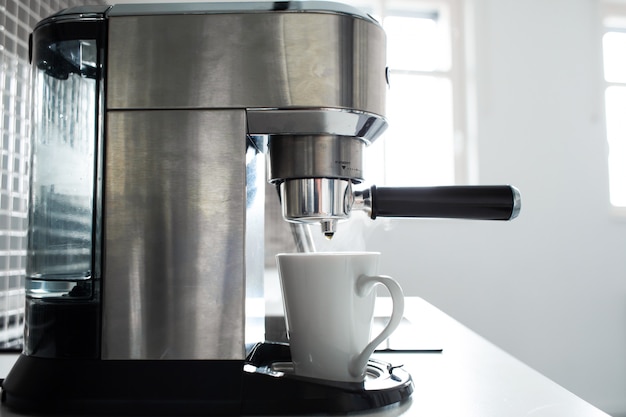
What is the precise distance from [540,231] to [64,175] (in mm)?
2266

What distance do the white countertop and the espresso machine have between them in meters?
0.03

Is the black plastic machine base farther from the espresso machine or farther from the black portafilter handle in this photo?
the black portafilter handle

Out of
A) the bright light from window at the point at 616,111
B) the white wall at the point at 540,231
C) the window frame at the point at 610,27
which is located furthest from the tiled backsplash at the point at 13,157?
the bright light from window at the point at 616,111

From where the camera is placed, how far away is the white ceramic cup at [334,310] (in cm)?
38

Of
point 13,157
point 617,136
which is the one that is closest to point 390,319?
point 13,157

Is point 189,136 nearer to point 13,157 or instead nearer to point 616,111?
point 13,157

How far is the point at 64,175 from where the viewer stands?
0.39 metres

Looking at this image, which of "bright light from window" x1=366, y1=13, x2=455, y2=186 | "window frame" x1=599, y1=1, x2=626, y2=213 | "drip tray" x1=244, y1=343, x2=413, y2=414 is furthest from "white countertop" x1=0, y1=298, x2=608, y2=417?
"window frame" x1=599, y1=1, x2=626, y2=213

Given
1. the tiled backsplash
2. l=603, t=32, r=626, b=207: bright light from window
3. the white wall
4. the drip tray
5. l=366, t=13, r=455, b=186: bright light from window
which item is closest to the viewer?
the drip tray

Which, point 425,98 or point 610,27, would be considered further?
point 610,27

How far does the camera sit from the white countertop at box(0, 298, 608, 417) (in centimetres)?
34

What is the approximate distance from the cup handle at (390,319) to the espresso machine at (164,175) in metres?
0.02

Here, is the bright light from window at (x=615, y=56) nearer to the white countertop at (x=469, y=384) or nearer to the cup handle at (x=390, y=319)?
the white countertop at (x=469, y=384)

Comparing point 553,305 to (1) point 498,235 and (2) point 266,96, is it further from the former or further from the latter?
(2) point 266,96
